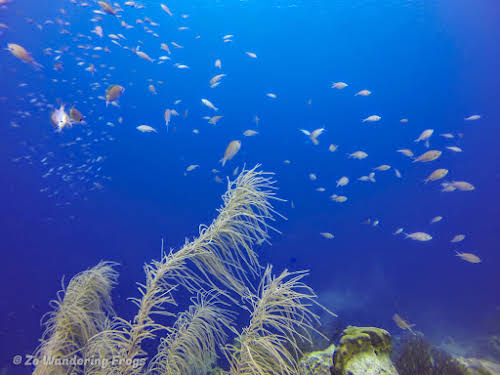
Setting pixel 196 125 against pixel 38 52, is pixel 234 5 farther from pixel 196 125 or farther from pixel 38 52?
pixel 38 52

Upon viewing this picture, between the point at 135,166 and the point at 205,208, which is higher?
the point at 135,166

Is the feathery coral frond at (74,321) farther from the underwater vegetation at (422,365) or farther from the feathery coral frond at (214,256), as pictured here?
the underwater vegetation at (422,365)

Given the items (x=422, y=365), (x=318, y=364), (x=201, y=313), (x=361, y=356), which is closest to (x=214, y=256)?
(x=201, y=313)

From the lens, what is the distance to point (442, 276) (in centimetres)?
2055

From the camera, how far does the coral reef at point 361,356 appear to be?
211 cm

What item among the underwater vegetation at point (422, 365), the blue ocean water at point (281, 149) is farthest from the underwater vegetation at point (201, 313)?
the blue ocean water at point (281, 149)

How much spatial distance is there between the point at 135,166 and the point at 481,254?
35.5 meters

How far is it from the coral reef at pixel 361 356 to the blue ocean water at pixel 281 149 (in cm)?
811

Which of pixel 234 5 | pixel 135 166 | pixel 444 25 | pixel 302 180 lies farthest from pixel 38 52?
pixel 444 25

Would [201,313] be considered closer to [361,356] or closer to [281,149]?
[361,356]

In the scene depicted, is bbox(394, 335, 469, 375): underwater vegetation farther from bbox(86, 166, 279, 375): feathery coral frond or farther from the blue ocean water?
the blue ocean water

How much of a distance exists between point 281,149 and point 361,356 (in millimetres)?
21466

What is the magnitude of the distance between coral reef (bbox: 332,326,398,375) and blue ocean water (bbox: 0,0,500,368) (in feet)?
26.6

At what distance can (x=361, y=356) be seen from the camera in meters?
2.20
